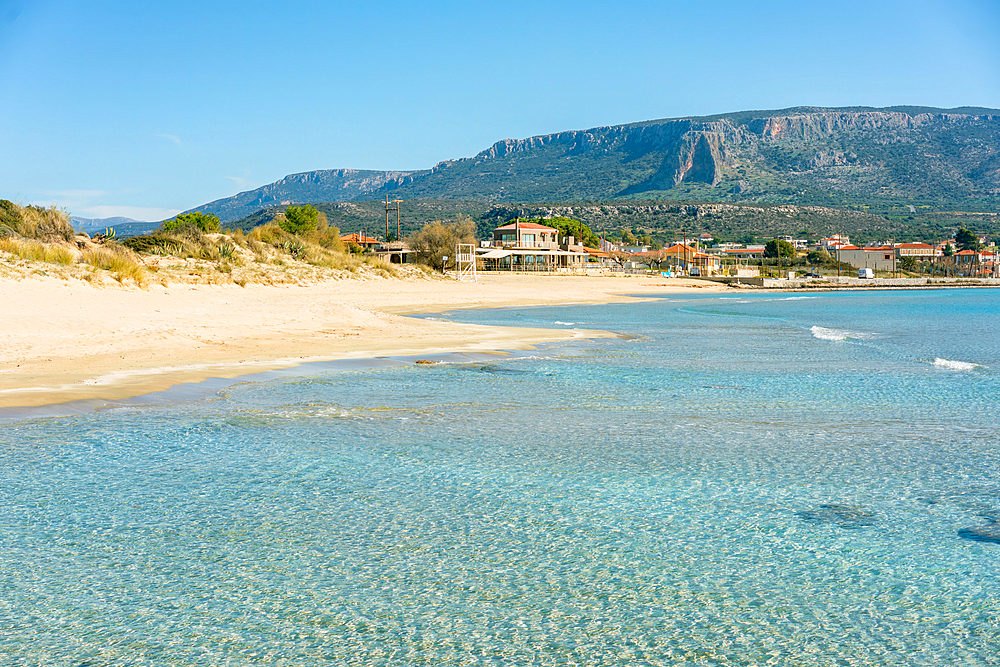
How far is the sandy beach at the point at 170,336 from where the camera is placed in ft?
37.0

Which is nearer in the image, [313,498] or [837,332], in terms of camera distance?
[313,498]

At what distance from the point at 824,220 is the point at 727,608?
151 metres

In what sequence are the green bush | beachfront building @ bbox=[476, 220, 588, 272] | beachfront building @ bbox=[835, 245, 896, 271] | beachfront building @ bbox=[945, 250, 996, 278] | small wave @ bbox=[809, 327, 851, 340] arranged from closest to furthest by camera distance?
1. small wave @ bbox=[809, 327, 851, 340]
2. the green bush
3. beachfront building @ bbox=[476, 220, 588, 272]
4. beachfront building @ bbox=[945, 250, 996, 278]
5. beachfront building @ bbox=[835, 245, 896, 271]

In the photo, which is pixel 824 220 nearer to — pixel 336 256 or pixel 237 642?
pixel 336 256

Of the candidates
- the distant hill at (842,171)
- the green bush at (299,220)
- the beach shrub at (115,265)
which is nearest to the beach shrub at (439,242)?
the green bush at (299,220)

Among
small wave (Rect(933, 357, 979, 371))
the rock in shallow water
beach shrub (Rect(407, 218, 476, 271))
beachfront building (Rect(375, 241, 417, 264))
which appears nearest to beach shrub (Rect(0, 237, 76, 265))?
small wave (Rect(933, 357, 979, 371))

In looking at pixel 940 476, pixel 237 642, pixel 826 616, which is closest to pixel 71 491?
pixel 237 642

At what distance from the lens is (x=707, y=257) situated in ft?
356

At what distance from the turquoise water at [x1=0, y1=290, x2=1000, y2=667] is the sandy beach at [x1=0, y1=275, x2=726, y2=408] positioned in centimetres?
225

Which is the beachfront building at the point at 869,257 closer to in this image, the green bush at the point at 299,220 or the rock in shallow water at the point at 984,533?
the green bush at the point at 299,220

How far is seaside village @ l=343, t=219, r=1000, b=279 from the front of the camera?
8044cm

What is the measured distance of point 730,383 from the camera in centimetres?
1274

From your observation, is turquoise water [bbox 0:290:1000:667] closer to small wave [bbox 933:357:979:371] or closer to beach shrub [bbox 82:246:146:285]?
small wave [bbox 933:357:979:371]

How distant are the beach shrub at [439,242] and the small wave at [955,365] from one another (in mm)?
47683
